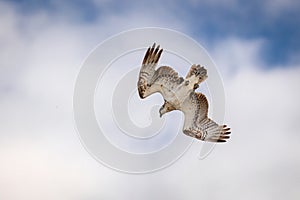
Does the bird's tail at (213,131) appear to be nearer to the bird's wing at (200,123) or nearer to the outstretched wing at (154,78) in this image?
the bird's wing at (200,123)

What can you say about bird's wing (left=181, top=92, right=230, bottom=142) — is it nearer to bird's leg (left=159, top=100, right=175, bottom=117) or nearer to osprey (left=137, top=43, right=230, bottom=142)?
osprey (left=137, top=43, right=230, bottom=142)

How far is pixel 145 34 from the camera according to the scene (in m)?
34.4

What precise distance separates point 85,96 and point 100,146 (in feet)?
9.21

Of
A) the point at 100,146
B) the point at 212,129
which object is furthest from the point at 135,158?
the point at 212,129

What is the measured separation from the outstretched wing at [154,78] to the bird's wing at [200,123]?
1380mm

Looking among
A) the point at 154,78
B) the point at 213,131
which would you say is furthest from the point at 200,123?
the point at 154,78

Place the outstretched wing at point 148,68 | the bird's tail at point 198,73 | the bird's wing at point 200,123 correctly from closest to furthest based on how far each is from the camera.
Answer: the outstretched wing at point 148,68 < the bird's tail at point 198,73 < the bird's wing at point 200,123

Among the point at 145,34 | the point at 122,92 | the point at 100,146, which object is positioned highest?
the point at 145,34

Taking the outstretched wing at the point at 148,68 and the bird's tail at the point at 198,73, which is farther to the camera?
the bird's tail at the point at 198,73

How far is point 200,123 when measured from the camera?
3484 cm

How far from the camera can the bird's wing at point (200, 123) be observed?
34.4 m

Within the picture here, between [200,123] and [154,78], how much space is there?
11.7ft

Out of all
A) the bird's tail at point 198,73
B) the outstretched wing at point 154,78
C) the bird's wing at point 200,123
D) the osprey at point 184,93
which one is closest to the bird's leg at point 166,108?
the osprey at point 184,93

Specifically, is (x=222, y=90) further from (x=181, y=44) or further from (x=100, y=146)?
(x=100, y=146)
